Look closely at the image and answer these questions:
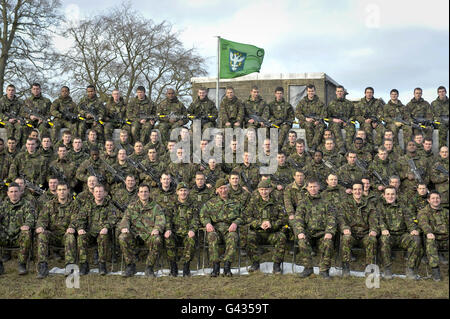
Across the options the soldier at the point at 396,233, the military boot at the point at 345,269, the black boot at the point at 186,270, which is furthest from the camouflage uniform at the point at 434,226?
the black boot at the point at 186,270

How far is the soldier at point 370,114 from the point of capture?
36.3ft

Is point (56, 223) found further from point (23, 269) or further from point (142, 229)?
point (142, 229)

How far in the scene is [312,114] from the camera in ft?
37.5

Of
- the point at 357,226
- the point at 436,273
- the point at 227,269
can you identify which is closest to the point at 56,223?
the point at 227,269

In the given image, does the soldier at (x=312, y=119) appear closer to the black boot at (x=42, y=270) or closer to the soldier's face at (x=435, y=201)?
the soldier's face at (x=435, y=201)

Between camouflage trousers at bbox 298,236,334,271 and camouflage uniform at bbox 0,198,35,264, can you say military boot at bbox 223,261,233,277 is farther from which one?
camouflage uniform at bbox 0,198,35,264

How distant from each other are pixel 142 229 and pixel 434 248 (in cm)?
466

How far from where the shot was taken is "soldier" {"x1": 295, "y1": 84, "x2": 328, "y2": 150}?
11250mm

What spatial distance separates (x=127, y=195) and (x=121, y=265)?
137 centimetres

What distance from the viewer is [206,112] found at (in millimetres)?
11781

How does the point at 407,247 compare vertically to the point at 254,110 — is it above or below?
below

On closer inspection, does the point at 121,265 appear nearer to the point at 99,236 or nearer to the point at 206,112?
the point at 99,236

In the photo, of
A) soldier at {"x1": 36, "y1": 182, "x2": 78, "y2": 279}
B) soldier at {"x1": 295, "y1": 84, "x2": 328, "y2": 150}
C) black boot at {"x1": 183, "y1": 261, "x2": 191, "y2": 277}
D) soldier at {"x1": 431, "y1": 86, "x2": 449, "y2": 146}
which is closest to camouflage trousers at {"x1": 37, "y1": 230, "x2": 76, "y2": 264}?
soldier at {"x1": 36, "y1": 182, "x2": 78, "y2": 279}
